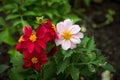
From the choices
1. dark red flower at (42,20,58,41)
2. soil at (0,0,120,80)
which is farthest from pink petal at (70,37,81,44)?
soil at (0,0,120,80)

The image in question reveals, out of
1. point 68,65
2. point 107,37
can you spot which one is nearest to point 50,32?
point 68,65

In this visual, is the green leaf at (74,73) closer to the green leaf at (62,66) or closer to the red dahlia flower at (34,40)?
the green leaf at (62,66)

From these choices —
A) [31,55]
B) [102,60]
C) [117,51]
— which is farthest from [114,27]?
[31,55]

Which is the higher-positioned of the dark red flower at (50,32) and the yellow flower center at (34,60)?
the dark red flower at (50,32)

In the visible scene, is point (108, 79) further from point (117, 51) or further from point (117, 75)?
point (117, 51)

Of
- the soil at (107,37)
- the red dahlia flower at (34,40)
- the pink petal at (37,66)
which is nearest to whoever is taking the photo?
the red dahlia flower at (34,40)

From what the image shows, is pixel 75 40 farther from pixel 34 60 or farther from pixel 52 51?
pixel 34 60

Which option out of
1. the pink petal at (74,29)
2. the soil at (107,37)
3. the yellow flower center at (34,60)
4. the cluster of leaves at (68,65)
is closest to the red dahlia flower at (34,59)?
the yellow flower center at (34,60)
